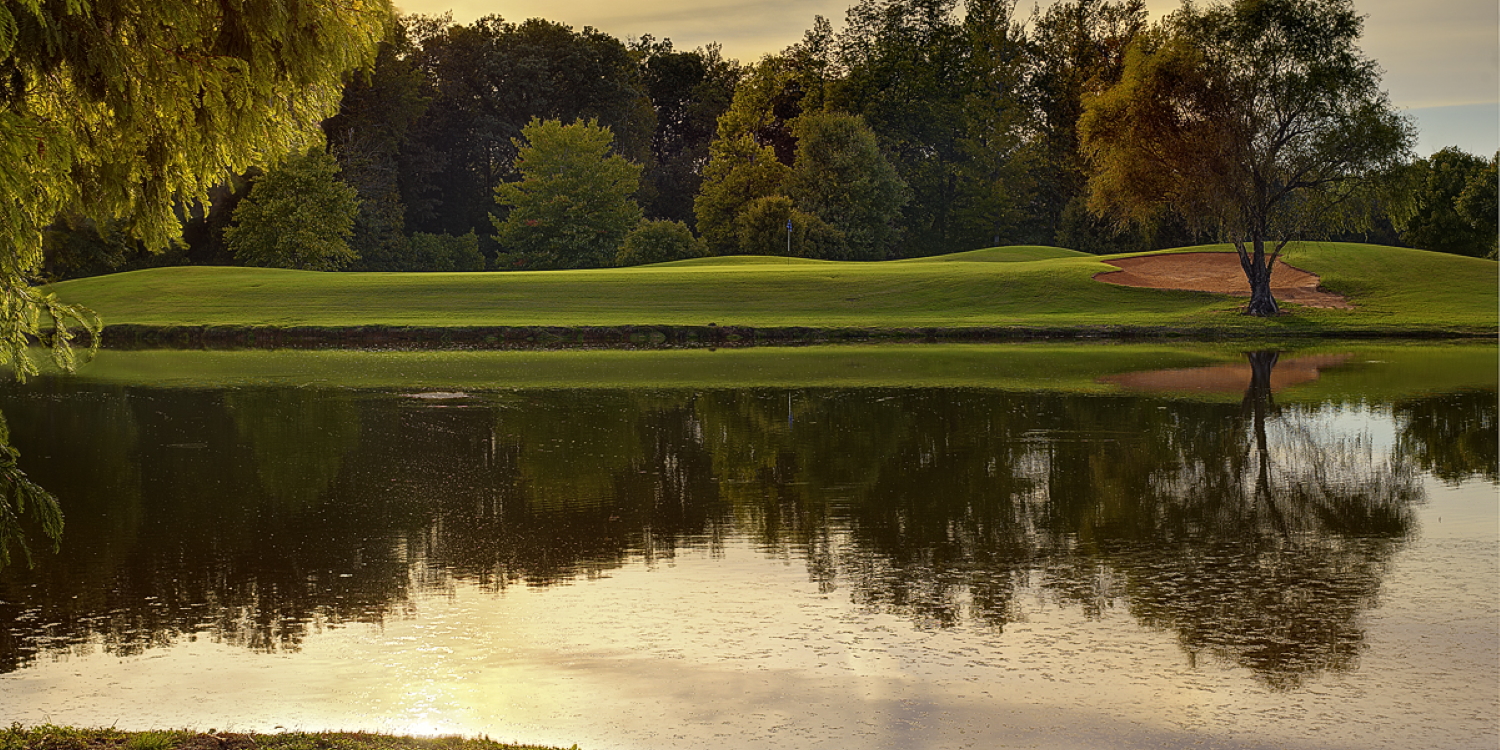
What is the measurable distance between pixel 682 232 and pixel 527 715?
61.5m

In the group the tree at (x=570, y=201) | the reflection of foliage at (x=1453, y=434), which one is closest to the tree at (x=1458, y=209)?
the tree at (x=570, y=201)

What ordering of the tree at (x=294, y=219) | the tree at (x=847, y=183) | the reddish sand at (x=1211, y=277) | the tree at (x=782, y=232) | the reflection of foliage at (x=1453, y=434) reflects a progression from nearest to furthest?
the reflection of foliage at (x=1453, y=434) < the reddish sand at (x=1211, y=277) < the tree at (x=294, y=219) < the tree at (x=782, y=232) < the tree at (x=847, y=183)

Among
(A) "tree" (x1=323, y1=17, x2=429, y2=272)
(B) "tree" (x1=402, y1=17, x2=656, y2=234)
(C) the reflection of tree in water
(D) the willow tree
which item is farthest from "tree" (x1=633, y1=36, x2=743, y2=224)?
(D) the willow tree

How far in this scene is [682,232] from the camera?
67.5 metres

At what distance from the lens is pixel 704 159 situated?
8838cm

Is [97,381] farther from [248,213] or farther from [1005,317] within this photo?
[248,213]

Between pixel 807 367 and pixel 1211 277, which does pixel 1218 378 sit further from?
pixel 1211 277

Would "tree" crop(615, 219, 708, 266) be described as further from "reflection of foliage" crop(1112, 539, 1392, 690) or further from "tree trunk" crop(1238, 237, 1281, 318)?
"reflection of foliage" crop(1112, 539, 1392, 690)

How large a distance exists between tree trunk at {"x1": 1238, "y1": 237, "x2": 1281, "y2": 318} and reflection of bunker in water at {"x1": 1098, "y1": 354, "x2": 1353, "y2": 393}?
10100 mm

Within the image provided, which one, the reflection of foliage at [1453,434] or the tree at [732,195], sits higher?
the tree at [732,195]

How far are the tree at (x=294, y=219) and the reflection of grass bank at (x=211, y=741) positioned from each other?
5926 centimetres

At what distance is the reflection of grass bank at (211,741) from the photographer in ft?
18.7

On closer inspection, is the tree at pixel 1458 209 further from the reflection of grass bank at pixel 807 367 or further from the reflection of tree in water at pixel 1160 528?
the reflection of tree in water at pixel 1160 528

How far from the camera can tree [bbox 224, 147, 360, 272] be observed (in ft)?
204
